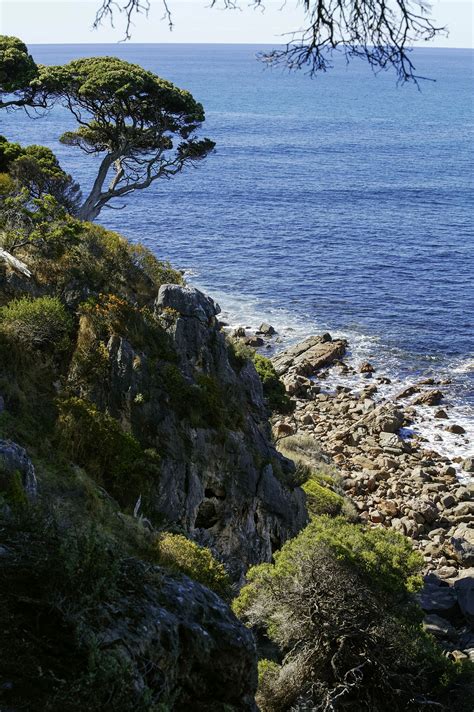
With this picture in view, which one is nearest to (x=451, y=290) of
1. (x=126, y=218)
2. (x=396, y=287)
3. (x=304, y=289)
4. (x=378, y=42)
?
(x=396, y=287)

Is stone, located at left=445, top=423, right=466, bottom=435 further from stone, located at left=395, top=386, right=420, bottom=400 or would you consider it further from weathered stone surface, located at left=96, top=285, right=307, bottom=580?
weathered stone surface, located at left=96, top=285, right=307, bottom=580

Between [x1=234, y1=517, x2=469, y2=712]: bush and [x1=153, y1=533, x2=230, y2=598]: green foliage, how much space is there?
4.42 ft

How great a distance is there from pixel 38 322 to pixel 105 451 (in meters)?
3.70

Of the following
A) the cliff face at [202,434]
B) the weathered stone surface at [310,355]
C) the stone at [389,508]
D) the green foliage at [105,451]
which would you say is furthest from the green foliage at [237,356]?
the weathered stone surface at [310,355]

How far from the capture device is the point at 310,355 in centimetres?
4522

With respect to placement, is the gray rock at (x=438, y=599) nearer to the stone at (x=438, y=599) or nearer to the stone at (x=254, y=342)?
the stone at (x=438, y=599)

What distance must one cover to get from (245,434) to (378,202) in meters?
63.8

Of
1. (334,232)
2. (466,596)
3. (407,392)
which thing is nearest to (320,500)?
(466,596)

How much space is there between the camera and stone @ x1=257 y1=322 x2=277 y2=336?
47969 millimetres

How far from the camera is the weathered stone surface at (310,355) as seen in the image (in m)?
44.2

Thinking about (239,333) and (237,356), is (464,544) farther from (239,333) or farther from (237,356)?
(239,333)

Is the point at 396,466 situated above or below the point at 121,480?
below

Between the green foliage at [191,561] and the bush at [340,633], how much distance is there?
135 centimetres

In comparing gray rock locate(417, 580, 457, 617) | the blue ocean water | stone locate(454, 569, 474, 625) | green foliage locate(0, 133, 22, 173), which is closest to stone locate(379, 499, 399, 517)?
gray rock locate(417, 580, 457, 617)
